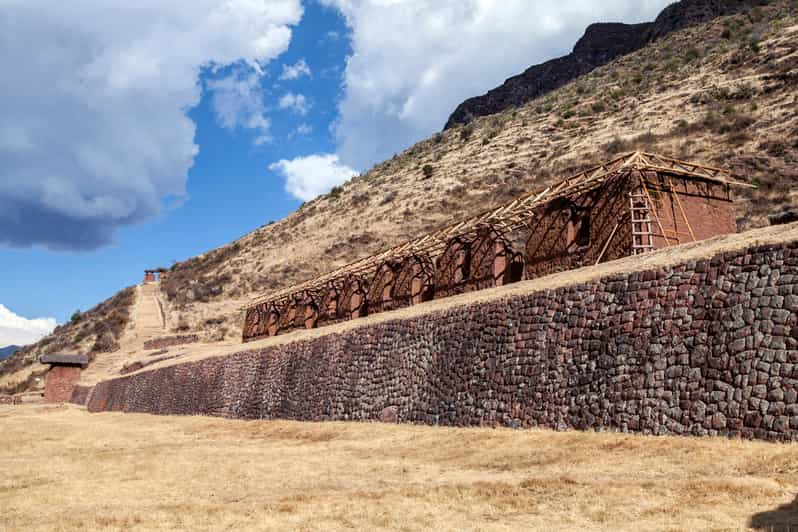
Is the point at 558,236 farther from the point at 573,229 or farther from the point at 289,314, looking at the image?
the point at 289,314

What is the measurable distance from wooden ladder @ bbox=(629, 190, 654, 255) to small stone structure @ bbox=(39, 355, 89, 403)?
40.6 m

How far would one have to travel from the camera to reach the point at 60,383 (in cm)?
4841

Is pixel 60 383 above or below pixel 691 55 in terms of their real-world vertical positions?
below

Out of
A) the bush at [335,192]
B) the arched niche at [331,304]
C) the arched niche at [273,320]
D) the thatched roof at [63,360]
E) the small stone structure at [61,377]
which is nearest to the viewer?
the arched niche at [331,304]

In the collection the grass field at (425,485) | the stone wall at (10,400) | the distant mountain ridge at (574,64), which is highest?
the distant mountain ridge at (574,64)

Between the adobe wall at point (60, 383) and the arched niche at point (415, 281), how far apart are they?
28.8 metres

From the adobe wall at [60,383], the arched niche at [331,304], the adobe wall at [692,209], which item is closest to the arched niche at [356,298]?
the arched niche at [331,304]

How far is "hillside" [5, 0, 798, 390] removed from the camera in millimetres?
43312

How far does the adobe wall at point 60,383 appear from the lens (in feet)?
157

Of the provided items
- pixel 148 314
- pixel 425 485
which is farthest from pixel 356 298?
pixel 148 314

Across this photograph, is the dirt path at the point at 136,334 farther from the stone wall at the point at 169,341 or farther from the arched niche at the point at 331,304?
the arched niche at the point at 331,304

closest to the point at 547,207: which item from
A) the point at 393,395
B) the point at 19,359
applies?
the point at 393,395

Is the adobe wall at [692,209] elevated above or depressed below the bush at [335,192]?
below

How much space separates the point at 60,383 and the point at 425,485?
146ft
